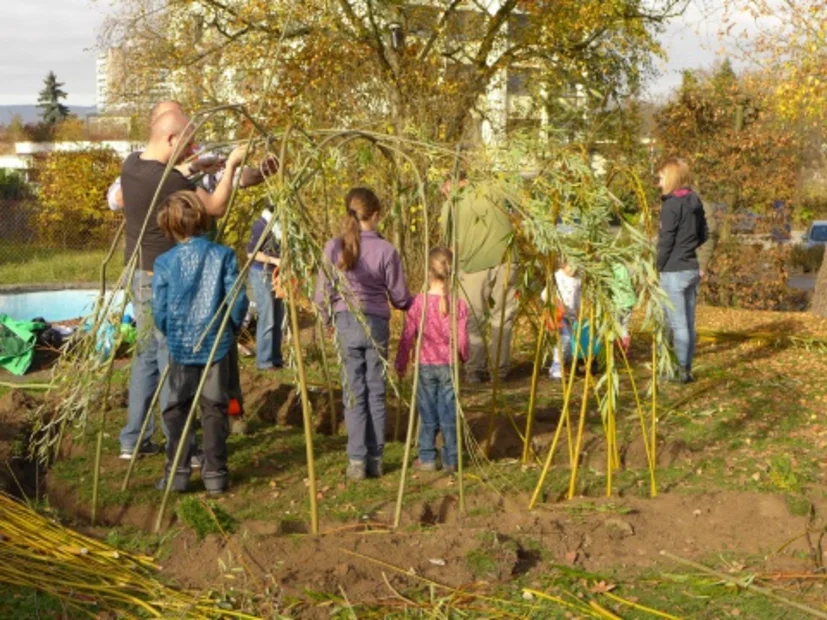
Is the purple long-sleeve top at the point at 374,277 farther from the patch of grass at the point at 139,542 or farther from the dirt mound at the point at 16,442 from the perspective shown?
the dirt mound at the point at 16,442

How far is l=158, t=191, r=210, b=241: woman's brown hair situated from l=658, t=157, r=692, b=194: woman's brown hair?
4.29m

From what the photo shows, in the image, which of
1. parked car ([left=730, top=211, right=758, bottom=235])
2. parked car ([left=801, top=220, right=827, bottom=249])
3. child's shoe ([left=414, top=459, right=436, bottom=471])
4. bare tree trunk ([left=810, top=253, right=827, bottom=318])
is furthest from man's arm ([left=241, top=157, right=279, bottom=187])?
parked car ([left=801, top=220, right=827, bottom=249])

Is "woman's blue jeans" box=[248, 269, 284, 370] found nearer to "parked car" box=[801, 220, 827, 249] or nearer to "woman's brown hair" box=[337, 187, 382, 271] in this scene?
"woman's brown hair" box=[337, 187, 382, 271]

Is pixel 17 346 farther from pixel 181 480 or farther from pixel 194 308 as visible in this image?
pixel 194 308

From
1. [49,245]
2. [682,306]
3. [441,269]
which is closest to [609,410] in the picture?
[441,269]

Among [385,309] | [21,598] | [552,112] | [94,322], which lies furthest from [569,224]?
[552,112]

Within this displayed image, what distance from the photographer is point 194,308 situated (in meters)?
5.55

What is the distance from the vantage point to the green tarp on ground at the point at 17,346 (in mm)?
9558

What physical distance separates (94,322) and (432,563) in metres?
2.14

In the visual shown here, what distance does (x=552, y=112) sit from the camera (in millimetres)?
16766

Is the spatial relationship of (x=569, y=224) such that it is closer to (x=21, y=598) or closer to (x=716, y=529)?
(x=716, y=529)

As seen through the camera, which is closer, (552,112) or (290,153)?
(290,153)

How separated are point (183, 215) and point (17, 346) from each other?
4761 millimetres

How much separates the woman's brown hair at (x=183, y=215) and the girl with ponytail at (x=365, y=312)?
836 mm
